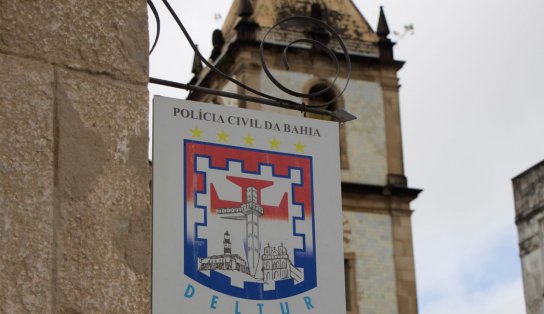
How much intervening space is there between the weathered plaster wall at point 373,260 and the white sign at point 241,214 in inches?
962

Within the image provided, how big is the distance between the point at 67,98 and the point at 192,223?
3.32 ft

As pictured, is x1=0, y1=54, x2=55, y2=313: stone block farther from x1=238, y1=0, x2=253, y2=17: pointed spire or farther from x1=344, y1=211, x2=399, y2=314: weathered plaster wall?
x1=238, y1=0, x2=253, y2=17: pointed spire

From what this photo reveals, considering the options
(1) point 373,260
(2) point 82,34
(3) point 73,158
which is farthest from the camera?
(1) point 373,260

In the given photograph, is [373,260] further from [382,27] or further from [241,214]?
[241,214]

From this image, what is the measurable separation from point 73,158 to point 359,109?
27.5 meters

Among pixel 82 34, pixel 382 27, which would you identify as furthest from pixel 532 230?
pixel 82 34

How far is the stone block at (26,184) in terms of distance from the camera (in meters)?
3.72

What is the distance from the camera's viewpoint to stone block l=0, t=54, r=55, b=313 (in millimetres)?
3723

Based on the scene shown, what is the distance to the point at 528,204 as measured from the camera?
2616 cm

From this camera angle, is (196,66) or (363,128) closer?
(363,128)

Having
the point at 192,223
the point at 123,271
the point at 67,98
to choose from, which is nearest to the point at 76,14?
the point at 67,98

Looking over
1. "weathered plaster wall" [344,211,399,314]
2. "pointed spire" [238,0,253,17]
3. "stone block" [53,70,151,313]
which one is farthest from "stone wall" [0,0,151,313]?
"pointed spire" [238,0,253,17]

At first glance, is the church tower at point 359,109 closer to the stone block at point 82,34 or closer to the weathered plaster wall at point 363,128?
the weathered plaster wall at point 363,128

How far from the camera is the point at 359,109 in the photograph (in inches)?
1233
